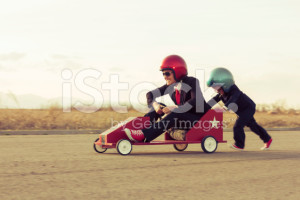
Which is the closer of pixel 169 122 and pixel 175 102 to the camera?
pixel 169 122

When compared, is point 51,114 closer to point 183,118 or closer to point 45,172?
point 183,118

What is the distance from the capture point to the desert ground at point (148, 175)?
4602 mm

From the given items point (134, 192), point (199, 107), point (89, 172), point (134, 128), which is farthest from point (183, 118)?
point (134, 192)

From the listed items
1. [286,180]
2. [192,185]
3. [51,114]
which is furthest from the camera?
[51,114]

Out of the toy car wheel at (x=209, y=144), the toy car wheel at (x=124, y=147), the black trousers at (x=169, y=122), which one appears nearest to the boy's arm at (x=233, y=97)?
the black trousers at (x=169, y=122)

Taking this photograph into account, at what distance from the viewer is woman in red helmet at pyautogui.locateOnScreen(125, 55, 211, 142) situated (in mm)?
7926

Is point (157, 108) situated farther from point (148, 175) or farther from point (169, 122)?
point (148, 175)

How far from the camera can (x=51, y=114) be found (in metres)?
18.6

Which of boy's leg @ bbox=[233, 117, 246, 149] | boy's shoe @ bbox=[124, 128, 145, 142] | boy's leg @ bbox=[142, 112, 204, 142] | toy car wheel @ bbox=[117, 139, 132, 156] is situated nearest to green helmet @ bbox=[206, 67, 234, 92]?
boy's leg @ bbox=[233, 117, 246, 149]

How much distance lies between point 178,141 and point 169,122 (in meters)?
0.43

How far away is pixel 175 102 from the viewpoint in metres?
8.49

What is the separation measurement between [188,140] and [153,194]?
3.76 meters

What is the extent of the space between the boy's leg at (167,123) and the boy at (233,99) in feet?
2.31

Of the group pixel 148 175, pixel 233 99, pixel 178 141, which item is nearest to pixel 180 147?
pixel 178 141
